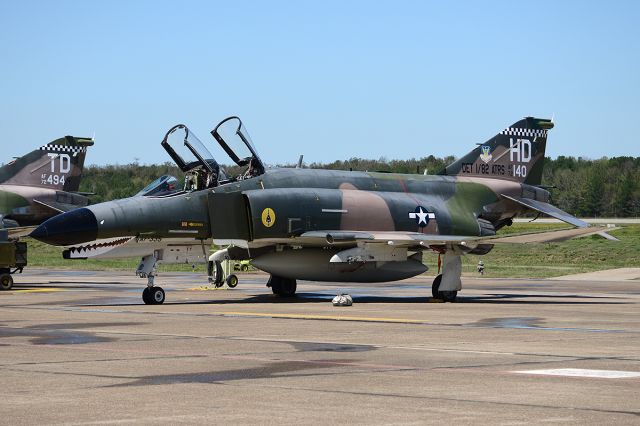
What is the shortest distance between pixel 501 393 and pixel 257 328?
801 cm

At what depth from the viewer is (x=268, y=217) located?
1002 inches

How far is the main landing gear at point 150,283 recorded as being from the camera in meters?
24.4

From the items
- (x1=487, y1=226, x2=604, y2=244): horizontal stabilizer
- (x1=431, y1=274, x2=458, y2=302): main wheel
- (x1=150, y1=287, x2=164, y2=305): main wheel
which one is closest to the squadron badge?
(x1=487, y1=226, x2=604, y2=244): horizontal stabilizer

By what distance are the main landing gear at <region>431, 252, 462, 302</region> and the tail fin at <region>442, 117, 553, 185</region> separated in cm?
532

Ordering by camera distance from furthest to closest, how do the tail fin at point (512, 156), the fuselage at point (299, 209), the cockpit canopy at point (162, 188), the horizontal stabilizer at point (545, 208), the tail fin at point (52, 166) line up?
the tail fin at point (52, 166) < the tail fin at point (512, 156) < the horizontal stabilizer at point (545, 208) < the cockpit canopy at point (162, 188) < the fuselage at point (299, 209)

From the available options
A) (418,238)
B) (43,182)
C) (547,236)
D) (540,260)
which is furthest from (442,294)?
(540,260)

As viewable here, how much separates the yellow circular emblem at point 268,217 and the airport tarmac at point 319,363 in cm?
189

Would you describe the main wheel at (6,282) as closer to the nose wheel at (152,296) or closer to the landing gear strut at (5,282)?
the landing gear strut at (5,282)

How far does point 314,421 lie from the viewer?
8.41 m

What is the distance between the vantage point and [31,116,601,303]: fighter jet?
2439cm

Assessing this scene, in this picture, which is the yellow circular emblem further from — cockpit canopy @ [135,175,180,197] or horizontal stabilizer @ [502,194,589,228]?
horizontal stabilizer @ [502,194,589,228]

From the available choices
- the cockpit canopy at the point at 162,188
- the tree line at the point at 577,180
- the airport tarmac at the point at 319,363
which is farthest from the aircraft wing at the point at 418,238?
the tree line at the point at 577,180

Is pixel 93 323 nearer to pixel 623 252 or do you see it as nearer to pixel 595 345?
pixel 595 345

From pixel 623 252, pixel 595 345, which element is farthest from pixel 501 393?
pixel 623 252
